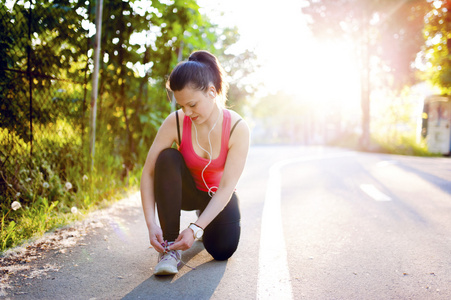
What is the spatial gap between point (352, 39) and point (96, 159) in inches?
796

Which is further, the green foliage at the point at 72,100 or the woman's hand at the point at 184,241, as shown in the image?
the green foliage at the point at 72,100

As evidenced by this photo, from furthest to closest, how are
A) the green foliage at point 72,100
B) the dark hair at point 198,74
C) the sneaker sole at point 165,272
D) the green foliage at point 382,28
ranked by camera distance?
the green foliage at point 382,28
the green foliage at point 72,100
the dark hair at point 198,74
the sneaker sole at point 165,272

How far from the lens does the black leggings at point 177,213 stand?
266cm

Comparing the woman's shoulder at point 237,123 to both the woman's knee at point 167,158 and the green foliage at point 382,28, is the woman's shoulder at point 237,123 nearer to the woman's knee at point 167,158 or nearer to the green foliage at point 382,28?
the woman's knee at point 167,158

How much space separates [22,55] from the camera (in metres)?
4.03

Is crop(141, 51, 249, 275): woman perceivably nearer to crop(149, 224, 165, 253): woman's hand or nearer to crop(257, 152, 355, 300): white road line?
crop(149, 224, 165, 253): woman's hand

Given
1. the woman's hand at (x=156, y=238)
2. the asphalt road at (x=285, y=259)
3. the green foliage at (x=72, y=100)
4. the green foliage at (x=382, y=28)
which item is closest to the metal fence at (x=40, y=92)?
the green foliage at (x=72, y=100)

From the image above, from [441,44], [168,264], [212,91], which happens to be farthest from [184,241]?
[441,44]

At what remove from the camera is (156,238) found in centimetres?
252

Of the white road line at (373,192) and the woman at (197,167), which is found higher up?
the woman at (197,167)

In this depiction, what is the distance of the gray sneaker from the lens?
2.42m

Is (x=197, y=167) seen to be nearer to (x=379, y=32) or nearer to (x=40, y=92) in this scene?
(x=40, y=92)

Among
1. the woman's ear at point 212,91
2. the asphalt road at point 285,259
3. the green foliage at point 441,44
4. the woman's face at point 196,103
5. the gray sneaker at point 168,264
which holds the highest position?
the green foliage at point 441,44

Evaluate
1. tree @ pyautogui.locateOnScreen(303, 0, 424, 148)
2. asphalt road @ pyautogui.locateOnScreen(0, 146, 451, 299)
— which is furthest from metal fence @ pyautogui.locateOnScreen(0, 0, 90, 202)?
tree @ pyautogui.locateOnScreen(303, 0, 424, 148)
